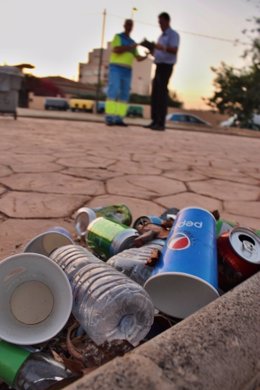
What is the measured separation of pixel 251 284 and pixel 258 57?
24760 millimetres

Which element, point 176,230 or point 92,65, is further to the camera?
point 92,65

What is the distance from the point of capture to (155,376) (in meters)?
0.60

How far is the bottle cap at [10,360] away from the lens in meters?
0.82

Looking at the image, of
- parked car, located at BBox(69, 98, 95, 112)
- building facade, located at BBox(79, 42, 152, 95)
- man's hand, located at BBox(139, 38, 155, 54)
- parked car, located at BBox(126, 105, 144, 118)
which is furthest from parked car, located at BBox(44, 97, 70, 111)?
building facade, located at BBox(79, 42, 152, 95)

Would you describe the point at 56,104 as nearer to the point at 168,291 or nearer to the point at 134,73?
the point at 134,73

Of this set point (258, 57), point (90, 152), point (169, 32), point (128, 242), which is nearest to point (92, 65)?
point (258, 57)

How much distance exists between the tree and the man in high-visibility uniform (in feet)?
54.0

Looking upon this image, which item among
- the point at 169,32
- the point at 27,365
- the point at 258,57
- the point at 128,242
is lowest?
the point at 27,365

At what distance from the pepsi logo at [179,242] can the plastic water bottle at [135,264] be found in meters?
0.08

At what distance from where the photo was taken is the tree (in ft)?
76.6

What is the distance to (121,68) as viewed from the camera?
24.6 feet

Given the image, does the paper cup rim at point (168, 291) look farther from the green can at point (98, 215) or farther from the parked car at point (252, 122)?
the parked car at point (252, 122)

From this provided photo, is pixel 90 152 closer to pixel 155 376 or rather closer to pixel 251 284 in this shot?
pixel 251 284

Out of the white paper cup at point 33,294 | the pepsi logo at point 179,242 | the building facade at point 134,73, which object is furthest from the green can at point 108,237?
the building facade at point 134,73
